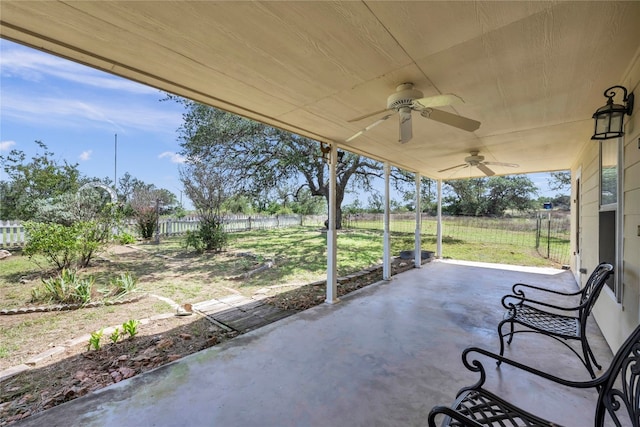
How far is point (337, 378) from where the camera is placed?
206 centimetres

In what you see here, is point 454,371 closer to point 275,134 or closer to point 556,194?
point 275,134

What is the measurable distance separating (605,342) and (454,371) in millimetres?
1785

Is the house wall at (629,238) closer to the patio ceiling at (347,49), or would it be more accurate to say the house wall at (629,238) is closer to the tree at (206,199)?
the patio ceiling at (347,49)

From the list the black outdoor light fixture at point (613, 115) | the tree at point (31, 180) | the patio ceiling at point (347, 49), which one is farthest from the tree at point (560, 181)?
the tree at point (31, 180)

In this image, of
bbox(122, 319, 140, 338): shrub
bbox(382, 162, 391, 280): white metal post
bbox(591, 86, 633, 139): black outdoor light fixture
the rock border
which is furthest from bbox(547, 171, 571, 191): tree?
the rock border

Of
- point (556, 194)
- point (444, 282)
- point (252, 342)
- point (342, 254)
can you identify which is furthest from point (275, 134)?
point (556, 194)

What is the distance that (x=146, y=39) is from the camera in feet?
4.99

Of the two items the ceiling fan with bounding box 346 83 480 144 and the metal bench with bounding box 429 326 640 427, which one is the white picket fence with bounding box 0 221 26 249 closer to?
the ceiling fan with bounding box 346 83 480 144

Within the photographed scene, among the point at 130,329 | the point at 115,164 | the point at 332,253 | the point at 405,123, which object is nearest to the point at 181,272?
the point at 130,329

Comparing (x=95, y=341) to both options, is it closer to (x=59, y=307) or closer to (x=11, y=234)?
(x=59, y=307)

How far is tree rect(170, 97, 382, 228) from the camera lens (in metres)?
7.60

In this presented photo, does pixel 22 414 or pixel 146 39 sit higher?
pixel 146 39

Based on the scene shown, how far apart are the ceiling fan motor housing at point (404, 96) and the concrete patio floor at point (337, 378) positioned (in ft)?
6.88

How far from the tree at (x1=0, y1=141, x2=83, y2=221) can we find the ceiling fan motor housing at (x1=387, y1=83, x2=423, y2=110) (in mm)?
7108
